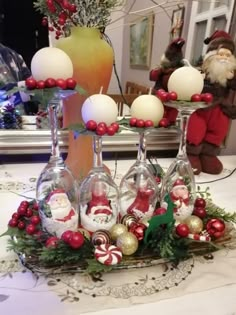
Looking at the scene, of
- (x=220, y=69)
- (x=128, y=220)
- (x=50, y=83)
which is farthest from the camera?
(x=220, y=69)

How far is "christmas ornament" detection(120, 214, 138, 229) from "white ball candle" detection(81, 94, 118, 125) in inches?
6.8

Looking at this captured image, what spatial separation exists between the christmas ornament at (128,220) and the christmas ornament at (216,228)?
0.13 m

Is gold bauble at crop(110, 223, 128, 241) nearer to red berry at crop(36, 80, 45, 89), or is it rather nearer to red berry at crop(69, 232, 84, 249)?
red berry at crop(69, 232, 84, 249)

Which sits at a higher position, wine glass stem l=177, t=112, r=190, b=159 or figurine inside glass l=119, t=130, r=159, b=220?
wine glass stem l=177, t=112, r=190, b=159

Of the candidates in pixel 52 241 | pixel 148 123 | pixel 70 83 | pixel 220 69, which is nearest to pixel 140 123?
pixel 148 123

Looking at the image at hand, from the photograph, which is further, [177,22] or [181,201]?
[177,22]

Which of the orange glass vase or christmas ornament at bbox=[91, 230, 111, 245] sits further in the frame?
the orange glass vase

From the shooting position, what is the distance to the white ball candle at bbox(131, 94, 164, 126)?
1.63 feet

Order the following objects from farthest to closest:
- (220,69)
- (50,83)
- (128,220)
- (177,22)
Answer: (177,22), (220,69), (128,220), (50,83)

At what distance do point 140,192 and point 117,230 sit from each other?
0.30ft

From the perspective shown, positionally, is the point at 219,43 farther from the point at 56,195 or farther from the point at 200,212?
the point at 56,195

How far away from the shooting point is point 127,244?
0.47 m

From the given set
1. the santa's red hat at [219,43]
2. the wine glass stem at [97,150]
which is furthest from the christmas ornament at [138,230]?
the santa's red hat at [219,43]

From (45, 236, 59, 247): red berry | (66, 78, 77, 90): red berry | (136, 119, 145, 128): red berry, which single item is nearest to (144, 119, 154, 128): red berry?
(136, 119, 145, 128): red berry
